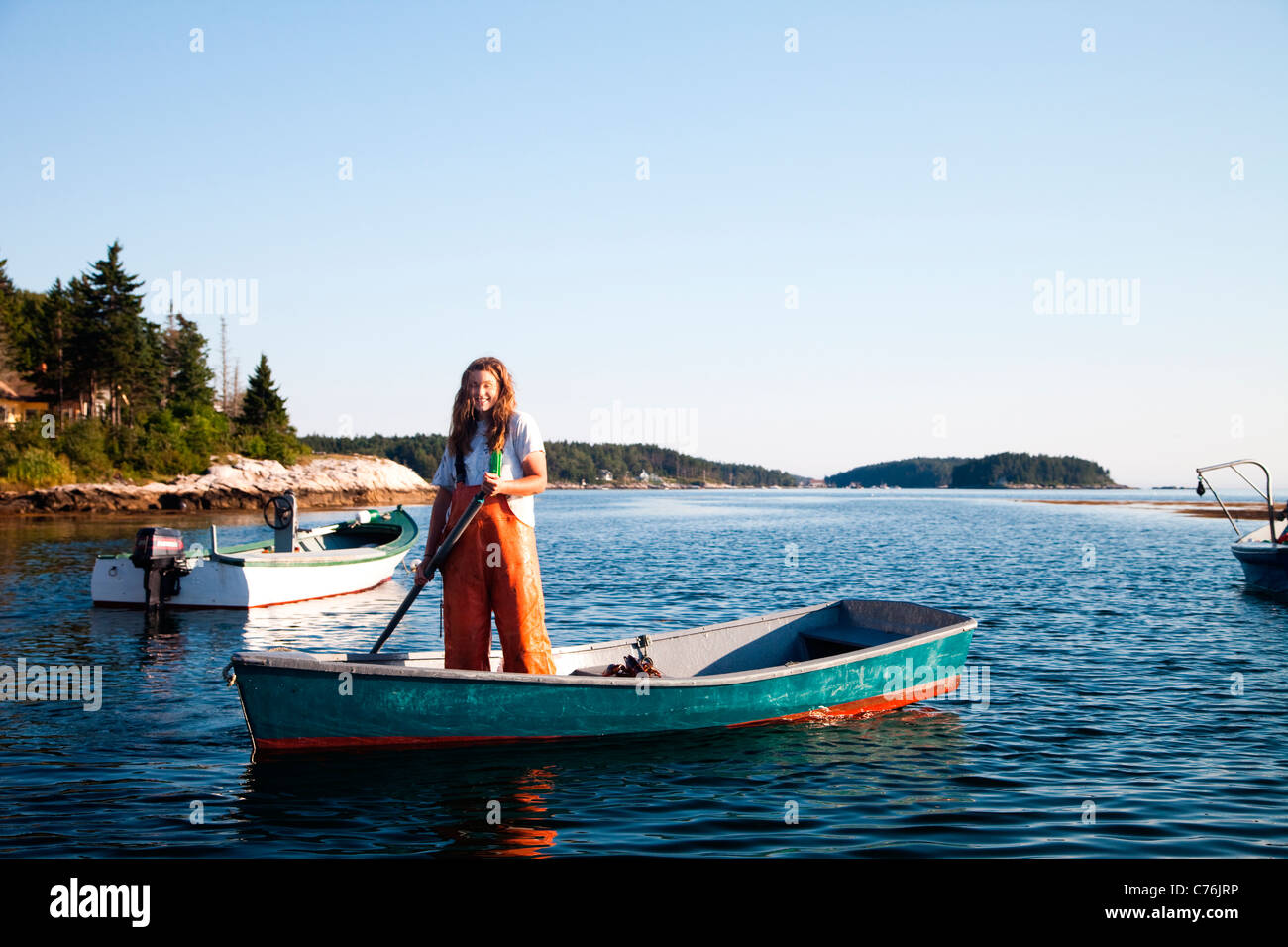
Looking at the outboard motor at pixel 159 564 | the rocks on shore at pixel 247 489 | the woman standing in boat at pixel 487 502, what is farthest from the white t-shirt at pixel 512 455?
the rocks on shore at pixel 247 489

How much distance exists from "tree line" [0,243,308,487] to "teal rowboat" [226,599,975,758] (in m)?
53.1

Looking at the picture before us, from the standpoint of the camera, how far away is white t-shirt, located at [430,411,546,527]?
6969 mm

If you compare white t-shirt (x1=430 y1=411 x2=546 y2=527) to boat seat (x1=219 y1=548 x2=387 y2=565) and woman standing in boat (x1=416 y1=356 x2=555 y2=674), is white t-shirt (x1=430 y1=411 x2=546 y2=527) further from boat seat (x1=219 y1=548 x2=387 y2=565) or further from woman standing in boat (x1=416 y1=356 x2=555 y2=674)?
boat seat (x1=219 y1=548 x2=387 y2=565)

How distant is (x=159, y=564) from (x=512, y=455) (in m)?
12.3

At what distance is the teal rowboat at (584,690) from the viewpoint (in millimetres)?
7547

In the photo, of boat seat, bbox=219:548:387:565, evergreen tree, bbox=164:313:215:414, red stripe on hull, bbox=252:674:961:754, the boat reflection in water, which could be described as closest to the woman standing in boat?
red stripe on hull, bbox=252:674:961:754

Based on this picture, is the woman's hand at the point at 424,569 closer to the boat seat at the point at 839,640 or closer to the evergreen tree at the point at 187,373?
the boat seat at the point at 839,640

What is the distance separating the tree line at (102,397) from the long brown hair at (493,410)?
54.8 metres

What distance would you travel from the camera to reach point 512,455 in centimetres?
703

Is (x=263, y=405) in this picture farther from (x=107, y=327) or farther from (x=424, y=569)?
(x=424, y=569)

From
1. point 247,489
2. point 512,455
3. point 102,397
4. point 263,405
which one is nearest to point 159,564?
point 512,455

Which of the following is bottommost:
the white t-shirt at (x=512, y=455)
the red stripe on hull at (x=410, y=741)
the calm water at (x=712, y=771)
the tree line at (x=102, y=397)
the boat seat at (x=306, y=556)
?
the calm water at (x=712, y=771)
